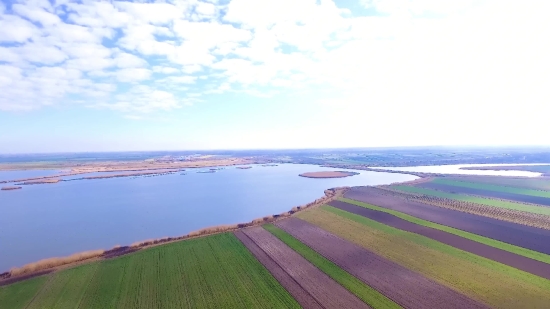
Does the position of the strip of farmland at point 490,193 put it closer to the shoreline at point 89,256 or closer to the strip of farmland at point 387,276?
the strip of farmland at point 387,276

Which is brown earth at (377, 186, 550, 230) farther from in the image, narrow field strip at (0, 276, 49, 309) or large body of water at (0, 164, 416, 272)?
narrow field strip at (0, 276, 49, 309)

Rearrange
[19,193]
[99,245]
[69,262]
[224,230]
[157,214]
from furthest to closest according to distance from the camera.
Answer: [19,193] → [157,214] → [224,230] → [99,245] → [69,262]

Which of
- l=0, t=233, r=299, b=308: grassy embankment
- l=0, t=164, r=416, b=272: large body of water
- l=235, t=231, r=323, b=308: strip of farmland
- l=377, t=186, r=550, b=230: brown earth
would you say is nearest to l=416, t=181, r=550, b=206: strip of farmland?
l=377, t=186, r=550, b=230: brown earth

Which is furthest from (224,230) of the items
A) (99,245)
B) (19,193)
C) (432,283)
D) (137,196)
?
(19,193)

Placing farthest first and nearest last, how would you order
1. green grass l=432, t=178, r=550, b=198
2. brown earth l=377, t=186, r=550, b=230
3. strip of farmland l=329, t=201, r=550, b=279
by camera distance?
green grass l=432, t=178, r=550, b=198
brown earth l=377, t=186, r=550, b=230
strip of farmland l=329, t=201, r=550, b=279

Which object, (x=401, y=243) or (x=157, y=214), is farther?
(x=157, y=214)

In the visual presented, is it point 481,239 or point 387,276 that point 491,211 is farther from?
point 387,276

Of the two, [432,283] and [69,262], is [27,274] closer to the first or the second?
[69,262]
